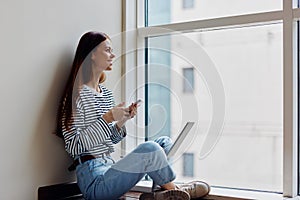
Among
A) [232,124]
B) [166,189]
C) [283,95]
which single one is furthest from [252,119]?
[166,189]

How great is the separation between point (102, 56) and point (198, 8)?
562mm

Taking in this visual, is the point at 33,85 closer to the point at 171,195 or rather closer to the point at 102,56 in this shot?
the point at 102,56

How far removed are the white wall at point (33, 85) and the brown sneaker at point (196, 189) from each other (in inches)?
21.5

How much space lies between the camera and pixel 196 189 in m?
1.89

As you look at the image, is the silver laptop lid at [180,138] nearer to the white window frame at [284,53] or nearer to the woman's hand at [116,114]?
the woman's hand at [116,114]

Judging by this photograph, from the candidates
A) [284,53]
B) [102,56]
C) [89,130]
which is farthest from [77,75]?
[284,53]

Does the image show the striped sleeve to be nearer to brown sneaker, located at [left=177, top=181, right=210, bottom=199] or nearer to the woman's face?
the woman's face

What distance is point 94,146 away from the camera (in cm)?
188

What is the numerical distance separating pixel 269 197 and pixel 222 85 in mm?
558

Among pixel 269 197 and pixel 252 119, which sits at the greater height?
pixel 252 119

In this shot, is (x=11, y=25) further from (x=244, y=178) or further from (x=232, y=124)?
(x=244, y=178)

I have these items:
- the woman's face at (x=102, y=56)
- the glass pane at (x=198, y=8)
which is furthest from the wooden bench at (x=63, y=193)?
the glass pane at (x=198, y=8)

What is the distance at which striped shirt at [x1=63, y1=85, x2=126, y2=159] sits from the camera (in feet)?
6.03

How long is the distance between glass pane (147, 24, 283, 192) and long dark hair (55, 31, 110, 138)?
42 centimetres
